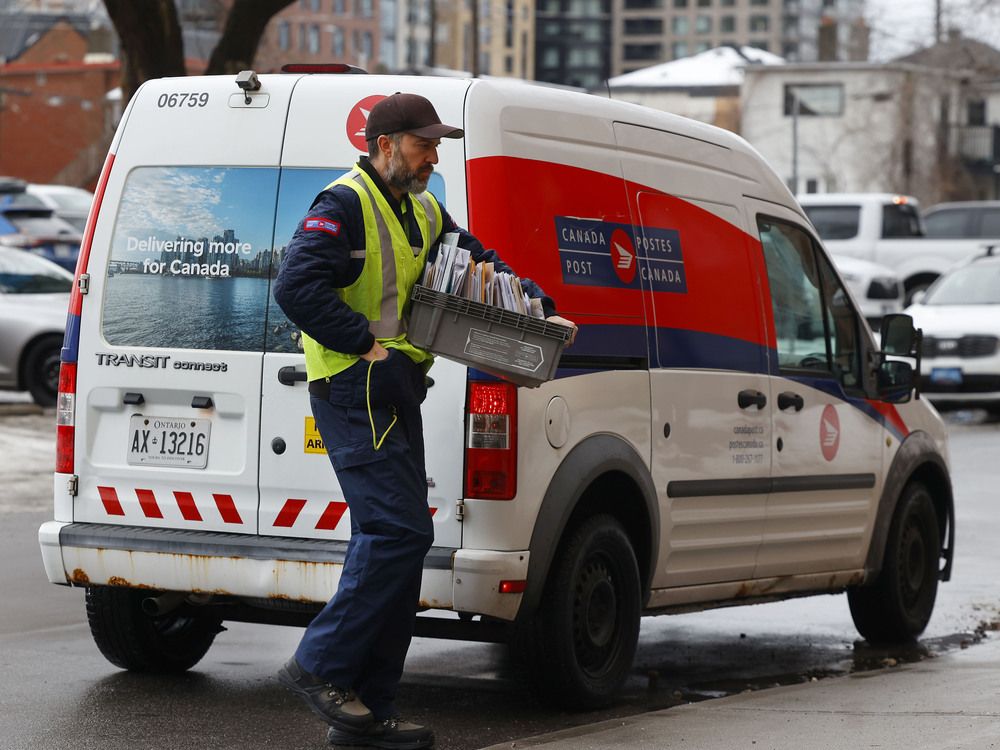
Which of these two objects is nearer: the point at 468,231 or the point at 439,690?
the point at 468,231

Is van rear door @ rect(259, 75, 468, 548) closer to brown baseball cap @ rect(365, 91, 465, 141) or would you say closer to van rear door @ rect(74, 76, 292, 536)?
van rear door @ rect(74, 76, 292, 536)

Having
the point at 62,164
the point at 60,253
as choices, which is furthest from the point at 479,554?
→ the point at 62,164

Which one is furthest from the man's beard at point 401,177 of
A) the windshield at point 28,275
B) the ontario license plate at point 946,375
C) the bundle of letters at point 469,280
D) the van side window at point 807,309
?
the ontario license plate at point 946,375

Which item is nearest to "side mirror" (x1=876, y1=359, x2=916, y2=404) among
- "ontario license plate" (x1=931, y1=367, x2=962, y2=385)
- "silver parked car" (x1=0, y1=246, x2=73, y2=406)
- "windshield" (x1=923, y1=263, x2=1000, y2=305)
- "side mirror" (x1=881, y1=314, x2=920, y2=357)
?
"side mirror" (x1=881, y1=314, x2=920, y2=357)

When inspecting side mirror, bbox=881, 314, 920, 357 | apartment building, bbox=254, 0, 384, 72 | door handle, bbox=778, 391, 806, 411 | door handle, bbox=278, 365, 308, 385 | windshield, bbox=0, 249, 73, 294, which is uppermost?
apartment building, bbox=254, 0, 384, 72

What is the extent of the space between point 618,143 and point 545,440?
1222mm

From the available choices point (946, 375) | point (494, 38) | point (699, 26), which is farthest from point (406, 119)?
point (699, 26)

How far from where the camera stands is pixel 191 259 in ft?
21.2

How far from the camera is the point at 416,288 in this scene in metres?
5.68

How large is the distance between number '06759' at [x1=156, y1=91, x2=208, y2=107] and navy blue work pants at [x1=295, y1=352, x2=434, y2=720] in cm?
144

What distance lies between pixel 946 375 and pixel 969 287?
79.6 inches

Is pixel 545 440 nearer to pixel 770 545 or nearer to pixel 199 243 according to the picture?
pixel 199 243

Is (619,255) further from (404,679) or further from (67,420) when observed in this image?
(67,420)

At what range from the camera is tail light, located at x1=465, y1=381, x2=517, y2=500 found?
6.02 meters
